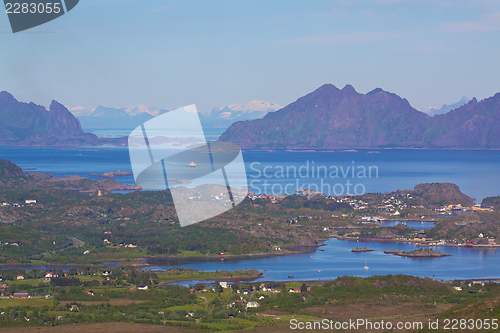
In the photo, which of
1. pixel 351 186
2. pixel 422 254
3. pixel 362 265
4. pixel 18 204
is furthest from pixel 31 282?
pixel 351 186

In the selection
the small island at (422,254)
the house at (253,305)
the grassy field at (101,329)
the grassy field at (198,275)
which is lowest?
the small island at (422,254)

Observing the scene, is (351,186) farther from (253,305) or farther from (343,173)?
(253,305)

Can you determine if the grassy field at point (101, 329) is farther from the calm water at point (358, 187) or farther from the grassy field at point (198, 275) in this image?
the calm water at point (358, 187)

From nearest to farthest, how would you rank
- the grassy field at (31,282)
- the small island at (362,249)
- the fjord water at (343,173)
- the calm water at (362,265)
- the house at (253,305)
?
1. the house at (253,305)
2. the grassy field at (31,282)
3. the calm water at (362,265)
4. the small island at (362,249)
5. the fjord water at (343,173)

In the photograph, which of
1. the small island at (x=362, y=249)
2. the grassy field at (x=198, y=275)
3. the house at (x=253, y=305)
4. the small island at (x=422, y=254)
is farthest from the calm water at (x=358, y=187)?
the house at (x=253, y=305)

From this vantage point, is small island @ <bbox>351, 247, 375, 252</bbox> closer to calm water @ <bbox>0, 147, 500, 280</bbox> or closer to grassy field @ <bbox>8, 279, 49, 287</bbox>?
calm water @ <bbox>0, 147, 500, 280</bbox>

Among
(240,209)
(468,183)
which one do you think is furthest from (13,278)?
(468,183)

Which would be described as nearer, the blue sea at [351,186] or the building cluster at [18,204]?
the blue sea at [351,186]

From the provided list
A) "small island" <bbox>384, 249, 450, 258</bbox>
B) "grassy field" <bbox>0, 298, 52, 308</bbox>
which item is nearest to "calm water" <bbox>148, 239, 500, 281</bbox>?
"small island" <bbox>384, 249, 450, 258</bbox>

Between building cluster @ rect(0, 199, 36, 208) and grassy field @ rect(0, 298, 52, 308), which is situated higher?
building cluster @ rect(0, 199, 36, 208)
